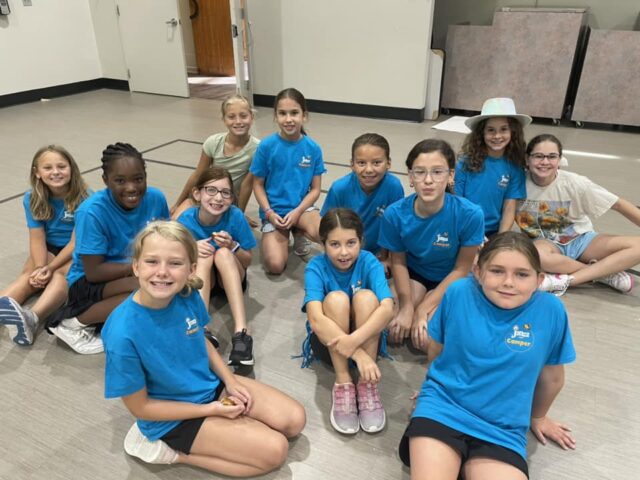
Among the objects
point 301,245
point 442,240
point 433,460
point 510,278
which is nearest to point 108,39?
point 301,245

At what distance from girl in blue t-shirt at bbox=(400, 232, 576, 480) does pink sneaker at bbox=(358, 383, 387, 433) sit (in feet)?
0.70

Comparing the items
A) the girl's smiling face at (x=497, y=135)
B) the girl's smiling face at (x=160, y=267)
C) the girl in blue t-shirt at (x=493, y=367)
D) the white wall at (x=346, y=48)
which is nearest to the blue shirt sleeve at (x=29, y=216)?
the girl's smiling face at (x=160, y=267)

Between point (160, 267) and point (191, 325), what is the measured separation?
0.69 feet

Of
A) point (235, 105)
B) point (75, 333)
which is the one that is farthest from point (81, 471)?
point (235, 105)

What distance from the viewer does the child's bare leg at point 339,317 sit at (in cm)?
155

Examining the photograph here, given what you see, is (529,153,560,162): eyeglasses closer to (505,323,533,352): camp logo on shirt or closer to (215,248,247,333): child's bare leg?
(505,323,533,352): camp logo on shirt

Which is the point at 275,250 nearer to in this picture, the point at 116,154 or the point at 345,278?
the point at 345,278

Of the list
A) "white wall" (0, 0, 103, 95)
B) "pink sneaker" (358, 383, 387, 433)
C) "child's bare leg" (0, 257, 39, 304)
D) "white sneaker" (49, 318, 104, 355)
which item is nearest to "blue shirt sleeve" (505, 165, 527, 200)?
"pink sneaker" (358, 383, 387, 433)

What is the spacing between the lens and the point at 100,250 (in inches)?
70.2

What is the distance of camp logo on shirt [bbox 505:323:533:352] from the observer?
3.98 ft

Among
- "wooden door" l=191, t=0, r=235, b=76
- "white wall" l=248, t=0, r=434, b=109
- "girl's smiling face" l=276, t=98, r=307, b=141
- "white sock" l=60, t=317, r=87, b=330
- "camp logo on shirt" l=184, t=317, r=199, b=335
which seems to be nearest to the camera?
"camp logo on shirt" l=184, t=317, r=199, b=335

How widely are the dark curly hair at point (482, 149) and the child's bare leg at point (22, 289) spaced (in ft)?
6.68

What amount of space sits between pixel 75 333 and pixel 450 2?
5.24 meters

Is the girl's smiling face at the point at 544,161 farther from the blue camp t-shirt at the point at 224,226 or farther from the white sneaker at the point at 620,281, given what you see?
the blue camp t-shirt at the point at 224,226
